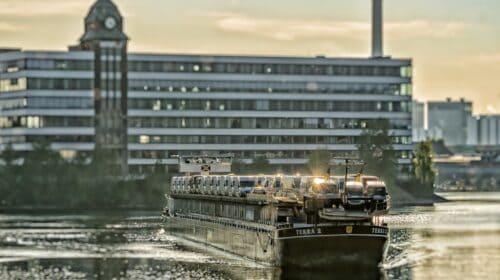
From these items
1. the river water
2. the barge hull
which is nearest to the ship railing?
the river water

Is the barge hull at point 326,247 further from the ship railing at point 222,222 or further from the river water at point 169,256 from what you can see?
the ship railing at point 222,222

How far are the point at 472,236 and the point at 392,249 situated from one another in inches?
1215

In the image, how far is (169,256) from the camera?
138m

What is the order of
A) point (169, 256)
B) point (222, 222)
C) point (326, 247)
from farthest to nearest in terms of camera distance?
point (222, 222) → point (169, 256) → point (326, 247)

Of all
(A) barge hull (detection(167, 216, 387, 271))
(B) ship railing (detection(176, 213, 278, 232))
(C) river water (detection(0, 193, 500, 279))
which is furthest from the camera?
(B) ship railing (detection(176, 213, 278, 232))

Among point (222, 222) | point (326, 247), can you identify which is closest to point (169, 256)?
point (222, 222)

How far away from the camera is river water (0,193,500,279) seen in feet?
393

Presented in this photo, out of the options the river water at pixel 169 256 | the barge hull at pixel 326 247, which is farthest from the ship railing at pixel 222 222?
the barge hull at pixel 326 247

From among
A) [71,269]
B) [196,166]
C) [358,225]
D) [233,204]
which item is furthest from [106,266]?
[196,166]

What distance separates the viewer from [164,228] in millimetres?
180000

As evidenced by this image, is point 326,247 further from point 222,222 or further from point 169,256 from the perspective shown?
point 222,222

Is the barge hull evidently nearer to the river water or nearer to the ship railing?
the river water

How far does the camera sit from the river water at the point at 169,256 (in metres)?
120

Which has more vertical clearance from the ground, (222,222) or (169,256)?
(222,222)
